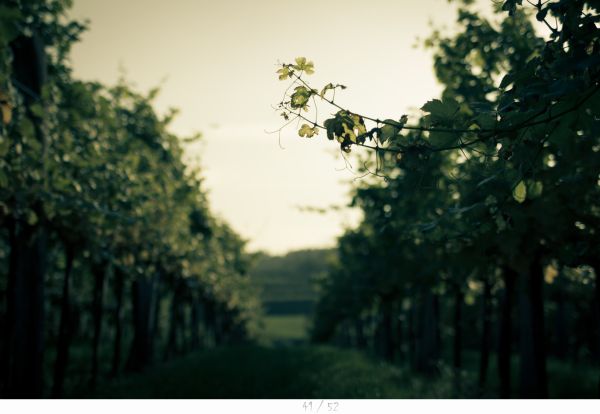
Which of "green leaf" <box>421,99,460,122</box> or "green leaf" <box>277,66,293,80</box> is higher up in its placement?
"green leaf" <box>277,66,293,80</box>

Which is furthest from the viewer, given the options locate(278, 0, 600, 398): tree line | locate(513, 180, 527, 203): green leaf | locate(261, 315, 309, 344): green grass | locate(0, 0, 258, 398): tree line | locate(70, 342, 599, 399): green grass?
locate(261, 315, 309, 344): green grass

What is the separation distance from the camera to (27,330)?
33.0 ft

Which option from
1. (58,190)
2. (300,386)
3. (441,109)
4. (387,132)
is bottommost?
(300,386)

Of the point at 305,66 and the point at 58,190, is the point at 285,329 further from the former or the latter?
the point at 305,66

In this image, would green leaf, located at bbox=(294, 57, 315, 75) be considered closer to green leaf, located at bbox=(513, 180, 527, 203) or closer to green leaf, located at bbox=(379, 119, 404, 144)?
green leaf, located at bbox=(379, 119, 404, 144)

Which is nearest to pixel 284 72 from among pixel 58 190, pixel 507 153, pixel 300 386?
pixel 507 153

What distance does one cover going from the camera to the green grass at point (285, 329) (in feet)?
415

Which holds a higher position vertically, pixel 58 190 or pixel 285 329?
pixel 58 190

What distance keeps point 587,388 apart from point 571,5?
49.9ft

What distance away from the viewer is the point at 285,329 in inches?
6176

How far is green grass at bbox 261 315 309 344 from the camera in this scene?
126375 mm

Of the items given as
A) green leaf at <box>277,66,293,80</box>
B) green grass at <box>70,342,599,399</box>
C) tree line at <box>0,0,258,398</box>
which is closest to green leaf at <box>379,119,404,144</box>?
green leaf at <box>277,66,293,80</box>

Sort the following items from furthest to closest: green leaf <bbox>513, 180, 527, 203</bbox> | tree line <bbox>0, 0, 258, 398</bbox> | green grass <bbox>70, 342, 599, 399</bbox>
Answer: green grass <bbox>70, 342, 599, 399</bbox>, tree line <bbox>0, 0, 258, 398</bbox>, green leaf <bbox>513, 180, 527, 203</bbox>
